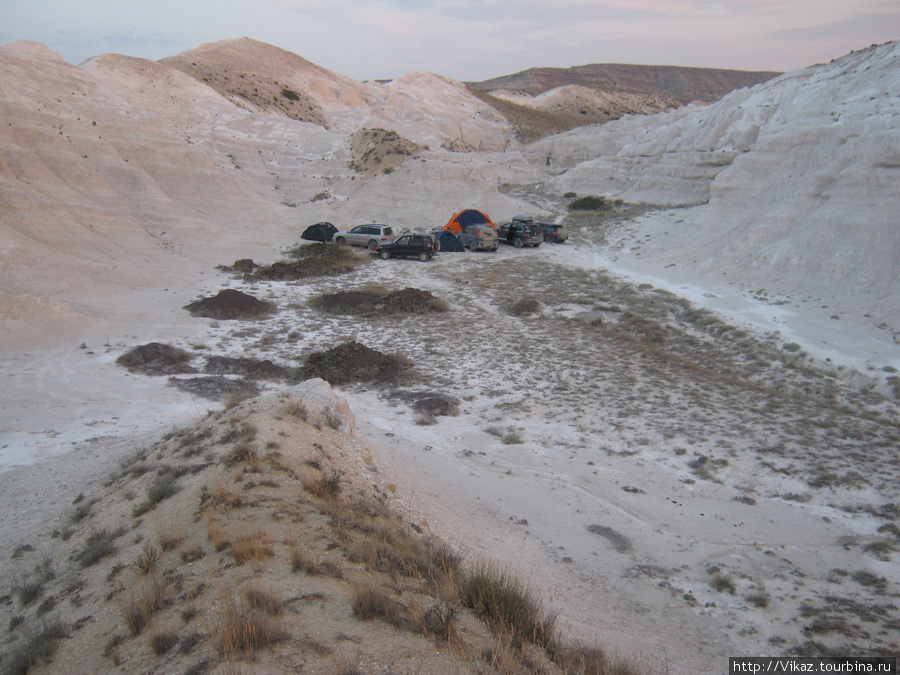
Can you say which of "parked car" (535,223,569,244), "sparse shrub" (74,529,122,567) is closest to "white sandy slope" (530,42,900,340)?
"parked car" (535,223,569,244)

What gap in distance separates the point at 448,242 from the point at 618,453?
21.2 meters

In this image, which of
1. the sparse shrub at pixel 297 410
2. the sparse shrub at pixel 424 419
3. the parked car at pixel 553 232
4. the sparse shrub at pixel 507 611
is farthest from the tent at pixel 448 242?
the sparse shrub at pixel 507 611

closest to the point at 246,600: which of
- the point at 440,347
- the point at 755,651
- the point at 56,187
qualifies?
the point at 755,651

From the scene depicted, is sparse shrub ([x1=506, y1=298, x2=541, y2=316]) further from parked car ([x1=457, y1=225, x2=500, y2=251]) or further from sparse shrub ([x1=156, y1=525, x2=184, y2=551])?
sparse shrub ([x1=156, y1=525, x2=184, y2=551])

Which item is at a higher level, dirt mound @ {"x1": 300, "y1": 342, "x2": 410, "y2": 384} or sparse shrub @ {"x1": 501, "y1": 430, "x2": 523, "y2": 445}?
dirt mound @ {"x1": 300, "y1": 342, "x2": 410, "y2": 384}

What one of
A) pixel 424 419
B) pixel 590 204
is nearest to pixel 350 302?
pixel 424 419

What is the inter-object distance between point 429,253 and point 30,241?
16.3 meters

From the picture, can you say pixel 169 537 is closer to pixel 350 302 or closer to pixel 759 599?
pixel 759 599

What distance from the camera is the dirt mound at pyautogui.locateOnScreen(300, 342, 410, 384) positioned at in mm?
13133

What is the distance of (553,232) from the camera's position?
30.4 meters

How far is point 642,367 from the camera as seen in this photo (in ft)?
45.4

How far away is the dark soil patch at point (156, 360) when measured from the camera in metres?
13.1

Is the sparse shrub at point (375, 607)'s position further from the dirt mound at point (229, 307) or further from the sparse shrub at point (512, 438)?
the dirt mound at point (229, 307)

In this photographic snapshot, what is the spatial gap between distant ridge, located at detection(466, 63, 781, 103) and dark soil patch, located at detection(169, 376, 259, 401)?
125m
